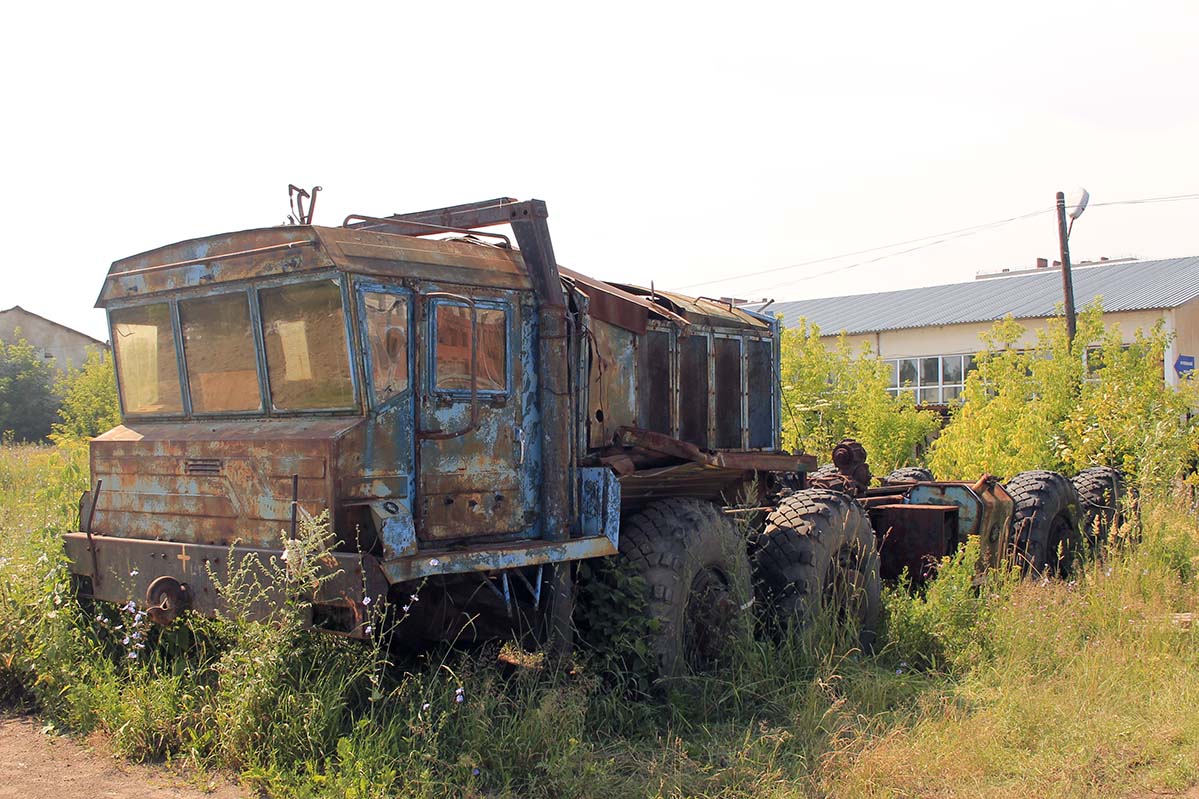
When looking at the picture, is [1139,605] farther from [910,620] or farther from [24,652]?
[24,652]

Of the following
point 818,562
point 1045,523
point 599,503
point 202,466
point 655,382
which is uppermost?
point 655,382

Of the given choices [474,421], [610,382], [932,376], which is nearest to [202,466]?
[474,421]

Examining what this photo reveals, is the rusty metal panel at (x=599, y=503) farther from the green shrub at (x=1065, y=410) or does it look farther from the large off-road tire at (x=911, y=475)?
the green shrub at (x=1065, y=410)

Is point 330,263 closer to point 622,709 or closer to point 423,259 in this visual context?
point 423,259

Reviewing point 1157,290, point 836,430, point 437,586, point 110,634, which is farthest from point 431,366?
point 1157,290

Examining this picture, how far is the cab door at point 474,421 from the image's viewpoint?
6133 millimetres

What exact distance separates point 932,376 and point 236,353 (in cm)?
3169

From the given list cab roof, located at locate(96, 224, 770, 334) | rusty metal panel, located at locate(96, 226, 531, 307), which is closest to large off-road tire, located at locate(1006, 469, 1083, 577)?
cab roof, located at locate(96, 224, 770, 334)

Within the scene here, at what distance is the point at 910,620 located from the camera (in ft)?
27.7

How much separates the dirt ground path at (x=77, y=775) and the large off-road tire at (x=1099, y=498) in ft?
30.8

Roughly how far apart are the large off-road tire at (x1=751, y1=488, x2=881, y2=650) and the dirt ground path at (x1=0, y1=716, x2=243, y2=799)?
12.9 feet

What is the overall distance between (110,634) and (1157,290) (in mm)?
32509

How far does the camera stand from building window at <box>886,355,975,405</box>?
3456 centimetres

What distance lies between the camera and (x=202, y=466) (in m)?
6.26
